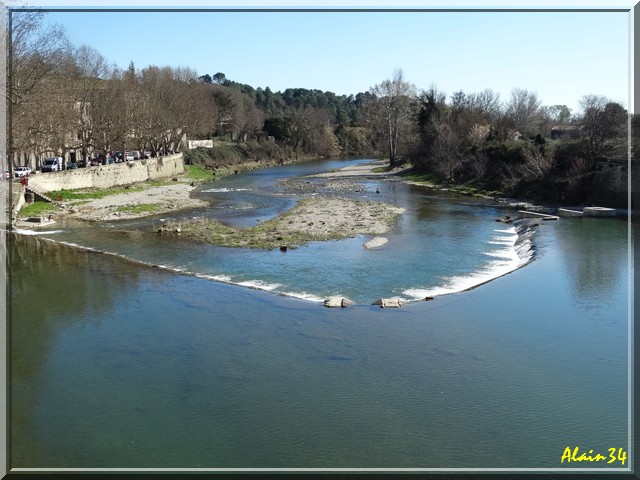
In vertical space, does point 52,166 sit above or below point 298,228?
above

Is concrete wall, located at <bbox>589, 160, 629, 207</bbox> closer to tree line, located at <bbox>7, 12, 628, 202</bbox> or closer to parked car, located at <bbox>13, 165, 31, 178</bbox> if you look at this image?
tree line, located at <bbox>7, 12, 628, 202</bbox>

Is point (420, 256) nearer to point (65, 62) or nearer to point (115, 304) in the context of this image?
point (115, 304)

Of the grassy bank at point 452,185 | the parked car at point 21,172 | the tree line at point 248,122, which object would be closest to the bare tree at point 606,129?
the tree line at point 248,122

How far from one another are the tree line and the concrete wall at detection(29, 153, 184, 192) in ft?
6.69

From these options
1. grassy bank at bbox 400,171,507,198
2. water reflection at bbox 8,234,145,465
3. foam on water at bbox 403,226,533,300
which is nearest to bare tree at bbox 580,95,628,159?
grassy bank at bbox 400,171,507,198

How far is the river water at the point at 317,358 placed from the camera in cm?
1041

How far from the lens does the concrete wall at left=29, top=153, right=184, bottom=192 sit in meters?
42.1

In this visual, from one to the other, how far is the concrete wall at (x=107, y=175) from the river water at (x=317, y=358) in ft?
59.6

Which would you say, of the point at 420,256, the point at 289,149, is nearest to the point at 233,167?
the point at 289,149

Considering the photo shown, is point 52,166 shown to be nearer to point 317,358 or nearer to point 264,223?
point 264,223

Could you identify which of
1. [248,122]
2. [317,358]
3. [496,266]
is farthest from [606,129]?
[248,122]

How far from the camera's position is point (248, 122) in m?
106

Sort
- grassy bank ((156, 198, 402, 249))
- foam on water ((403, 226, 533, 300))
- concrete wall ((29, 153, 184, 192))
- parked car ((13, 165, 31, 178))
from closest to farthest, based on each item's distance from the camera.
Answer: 1. foam on water ((403, 226, 533, 300))
2. grassy bank ((156, 198, 402, 249))
3. concrete wall ((29, 153, 184, 192))
4. parked car ((13, 165, 31, 178))

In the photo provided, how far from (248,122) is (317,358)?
95715mm
